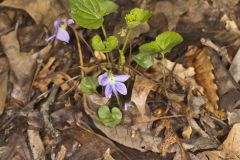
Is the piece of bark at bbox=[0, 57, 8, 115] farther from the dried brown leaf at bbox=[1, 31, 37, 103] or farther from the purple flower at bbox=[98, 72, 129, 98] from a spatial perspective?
the purple flower at bbox=[98, 72, 129, 98]

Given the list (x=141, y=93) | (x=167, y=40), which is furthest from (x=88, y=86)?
(x=167, y=40)

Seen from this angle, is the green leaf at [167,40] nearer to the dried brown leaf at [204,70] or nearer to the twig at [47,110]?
the dried brown leaf at [204,70]

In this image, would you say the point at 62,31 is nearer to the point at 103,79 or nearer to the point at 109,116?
the point at 103,79

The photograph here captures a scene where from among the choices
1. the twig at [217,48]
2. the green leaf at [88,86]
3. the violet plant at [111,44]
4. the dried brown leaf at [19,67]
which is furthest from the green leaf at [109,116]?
the twig at [217,48]

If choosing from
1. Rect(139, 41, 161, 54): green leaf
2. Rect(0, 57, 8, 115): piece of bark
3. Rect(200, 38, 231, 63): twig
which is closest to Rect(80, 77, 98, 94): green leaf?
Rect(139, 41, 161, 54): green leaf

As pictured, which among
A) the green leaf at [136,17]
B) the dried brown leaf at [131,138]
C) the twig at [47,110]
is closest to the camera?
the green leaf at [136,17]

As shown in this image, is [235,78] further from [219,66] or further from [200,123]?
[200,123]

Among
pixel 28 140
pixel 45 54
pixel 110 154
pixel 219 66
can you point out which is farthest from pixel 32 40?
pixel 219 66
